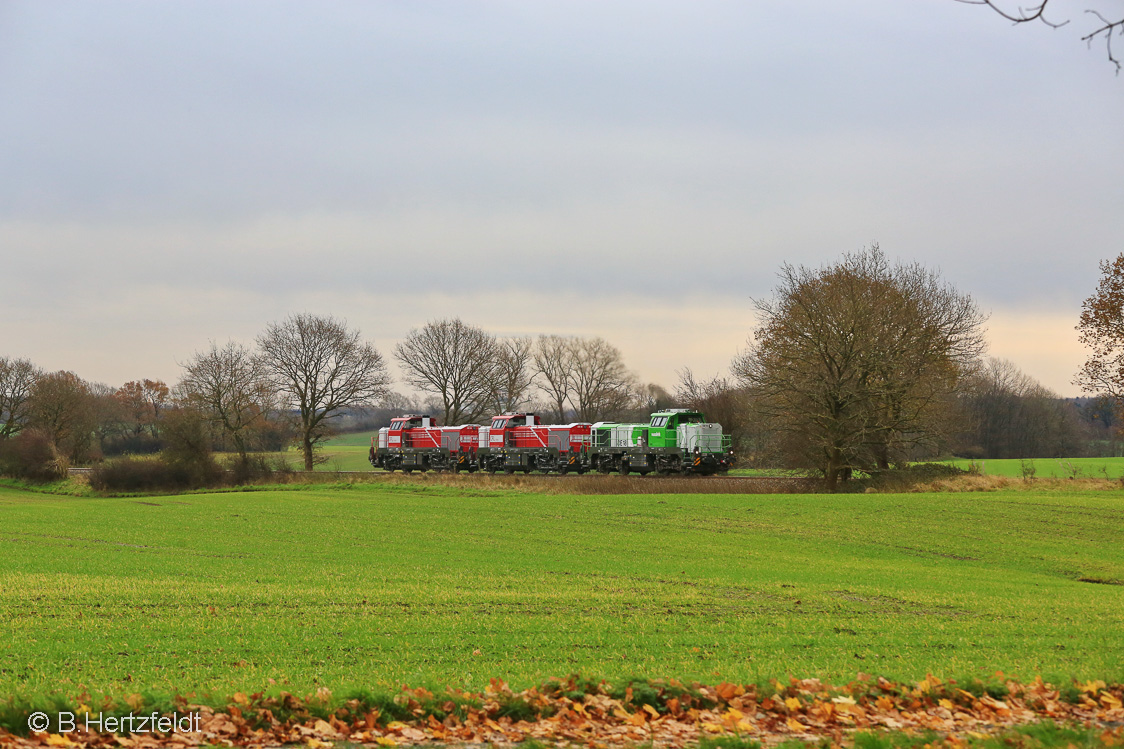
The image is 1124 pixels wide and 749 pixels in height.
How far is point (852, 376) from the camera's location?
142 ft

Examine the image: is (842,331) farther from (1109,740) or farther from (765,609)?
(1109,740)

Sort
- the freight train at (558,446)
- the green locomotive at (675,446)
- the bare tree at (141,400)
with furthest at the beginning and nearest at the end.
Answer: the bare tree at (141,400)
the freight train at (558,446)
the green locomotive at (675,446)

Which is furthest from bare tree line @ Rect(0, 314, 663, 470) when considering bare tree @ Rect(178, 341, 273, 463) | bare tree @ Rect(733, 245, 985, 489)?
bare tree @ Rect(733, 245, 985, 489)

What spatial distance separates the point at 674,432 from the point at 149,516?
96.0 feet

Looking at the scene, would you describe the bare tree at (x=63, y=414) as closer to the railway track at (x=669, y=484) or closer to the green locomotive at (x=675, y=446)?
the railway track at (x=669, y=484)

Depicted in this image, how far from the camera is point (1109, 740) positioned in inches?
262

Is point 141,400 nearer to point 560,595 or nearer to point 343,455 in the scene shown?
point 343,455

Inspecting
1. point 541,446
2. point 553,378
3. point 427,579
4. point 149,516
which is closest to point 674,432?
point 541,446

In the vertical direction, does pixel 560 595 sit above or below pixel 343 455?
below

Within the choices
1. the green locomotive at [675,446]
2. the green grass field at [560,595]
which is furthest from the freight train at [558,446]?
the green grass field at [560,595]

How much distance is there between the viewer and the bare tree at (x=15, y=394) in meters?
82.0

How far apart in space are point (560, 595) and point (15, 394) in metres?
91.6

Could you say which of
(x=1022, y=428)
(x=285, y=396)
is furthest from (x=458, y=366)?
(x=1022, y=428)

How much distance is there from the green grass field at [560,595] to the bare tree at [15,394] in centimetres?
5757
